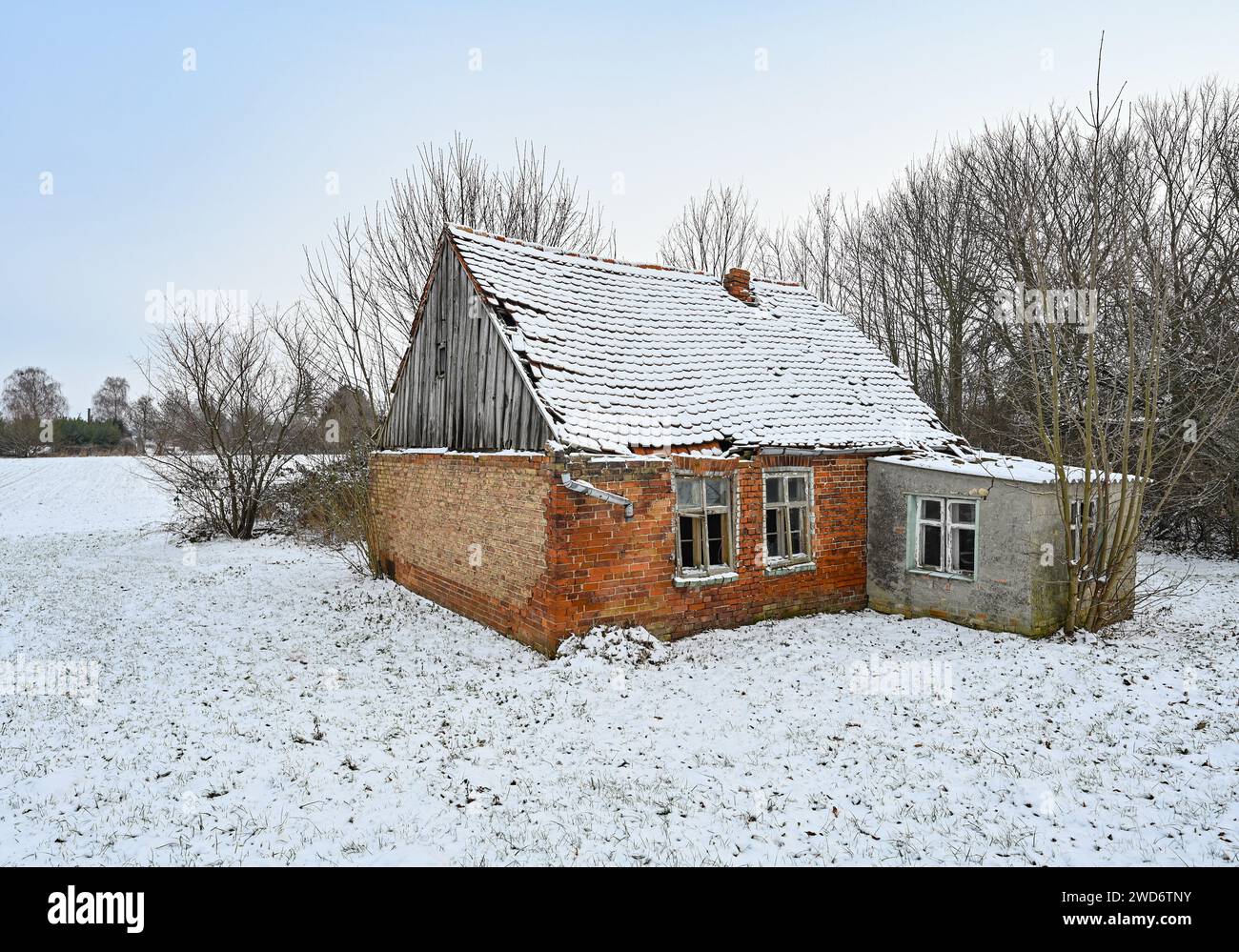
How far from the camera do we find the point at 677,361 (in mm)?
11258

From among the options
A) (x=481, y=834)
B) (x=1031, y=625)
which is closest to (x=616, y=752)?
(x=481, y=834)

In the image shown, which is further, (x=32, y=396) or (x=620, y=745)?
(x=32, y=396)

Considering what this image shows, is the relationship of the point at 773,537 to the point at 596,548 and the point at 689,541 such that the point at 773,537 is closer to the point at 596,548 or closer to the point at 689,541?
the point at 689,541

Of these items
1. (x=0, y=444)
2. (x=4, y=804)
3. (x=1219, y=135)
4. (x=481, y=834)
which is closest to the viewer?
(x=481, y=834)

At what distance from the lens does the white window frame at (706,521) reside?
9711 mm

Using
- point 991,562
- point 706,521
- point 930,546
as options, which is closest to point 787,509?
point 706,521

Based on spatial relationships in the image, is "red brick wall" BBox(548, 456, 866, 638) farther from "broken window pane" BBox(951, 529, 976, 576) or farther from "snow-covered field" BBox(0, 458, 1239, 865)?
"broken window pane" BBox(951, 529, 976, 576)

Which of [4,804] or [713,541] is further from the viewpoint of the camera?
[713,541]

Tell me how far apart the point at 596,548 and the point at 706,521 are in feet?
6.61

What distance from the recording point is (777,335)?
43.9ft

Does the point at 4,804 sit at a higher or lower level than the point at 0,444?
lower
